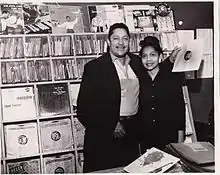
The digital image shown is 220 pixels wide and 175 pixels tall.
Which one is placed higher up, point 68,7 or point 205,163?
point 68,7

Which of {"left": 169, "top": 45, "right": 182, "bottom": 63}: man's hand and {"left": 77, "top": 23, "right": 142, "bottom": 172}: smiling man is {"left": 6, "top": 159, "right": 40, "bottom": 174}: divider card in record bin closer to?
{"left": 77, "top": 23, "right": 142, "bottom": 172}: smiling man

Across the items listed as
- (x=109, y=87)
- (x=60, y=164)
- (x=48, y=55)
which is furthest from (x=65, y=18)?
(x=60, y=164)

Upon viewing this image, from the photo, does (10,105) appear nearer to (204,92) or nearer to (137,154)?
(137,154)

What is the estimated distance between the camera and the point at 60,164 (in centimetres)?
141

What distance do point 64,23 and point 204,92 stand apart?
1.89 ft

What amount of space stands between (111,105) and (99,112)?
0.05 metres

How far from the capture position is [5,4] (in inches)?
55.0

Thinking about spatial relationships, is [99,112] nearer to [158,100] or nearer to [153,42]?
[158,100]

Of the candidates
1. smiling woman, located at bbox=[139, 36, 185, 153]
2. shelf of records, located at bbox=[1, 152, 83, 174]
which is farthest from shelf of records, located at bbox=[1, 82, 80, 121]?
smiling woman, located at bbox=[139, 36, 185, 153]

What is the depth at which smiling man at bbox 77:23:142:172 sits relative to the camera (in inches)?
55.9

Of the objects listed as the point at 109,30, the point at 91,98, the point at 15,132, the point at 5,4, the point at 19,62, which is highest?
the point at 5,4

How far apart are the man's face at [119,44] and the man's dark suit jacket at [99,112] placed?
0.05 metres

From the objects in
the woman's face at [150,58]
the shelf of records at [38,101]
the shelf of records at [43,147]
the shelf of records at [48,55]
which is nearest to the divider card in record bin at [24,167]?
the shelf of records at [43,147]

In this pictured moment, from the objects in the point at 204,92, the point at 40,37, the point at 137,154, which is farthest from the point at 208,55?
the point at 40,37
